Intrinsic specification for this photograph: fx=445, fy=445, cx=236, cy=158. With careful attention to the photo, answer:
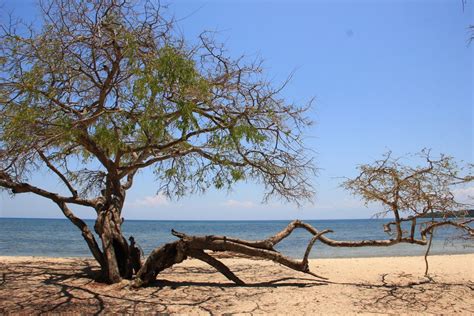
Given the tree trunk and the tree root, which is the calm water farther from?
the tree trunk

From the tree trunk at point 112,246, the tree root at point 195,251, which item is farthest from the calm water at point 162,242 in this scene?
the tree trunk at point 112,246

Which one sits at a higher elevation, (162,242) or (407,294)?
(407,294)

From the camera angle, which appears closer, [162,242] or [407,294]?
[407,294]

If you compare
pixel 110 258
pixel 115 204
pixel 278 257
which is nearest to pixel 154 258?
pixel 110 258

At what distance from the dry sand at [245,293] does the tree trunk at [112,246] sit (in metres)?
0.47

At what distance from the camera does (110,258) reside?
9.27 meters

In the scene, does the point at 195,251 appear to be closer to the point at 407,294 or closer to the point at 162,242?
the point at 407,294

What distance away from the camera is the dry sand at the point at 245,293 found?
24.0 ft

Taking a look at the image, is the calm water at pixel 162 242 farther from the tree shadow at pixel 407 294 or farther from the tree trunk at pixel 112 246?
the tree trunk at pixel 112 246

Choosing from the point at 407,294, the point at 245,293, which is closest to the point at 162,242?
the point at 245,293

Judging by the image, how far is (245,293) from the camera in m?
8.47

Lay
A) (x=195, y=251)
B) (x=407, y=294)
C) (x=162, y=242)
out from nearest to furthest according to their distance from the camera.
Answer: (x=407, y=294)
(x=195, y=251)
(x=162, y=242)

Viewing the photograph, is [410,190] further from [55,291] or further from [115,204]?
[55,291]

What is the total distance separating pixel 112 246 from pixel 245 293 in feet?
10.1
